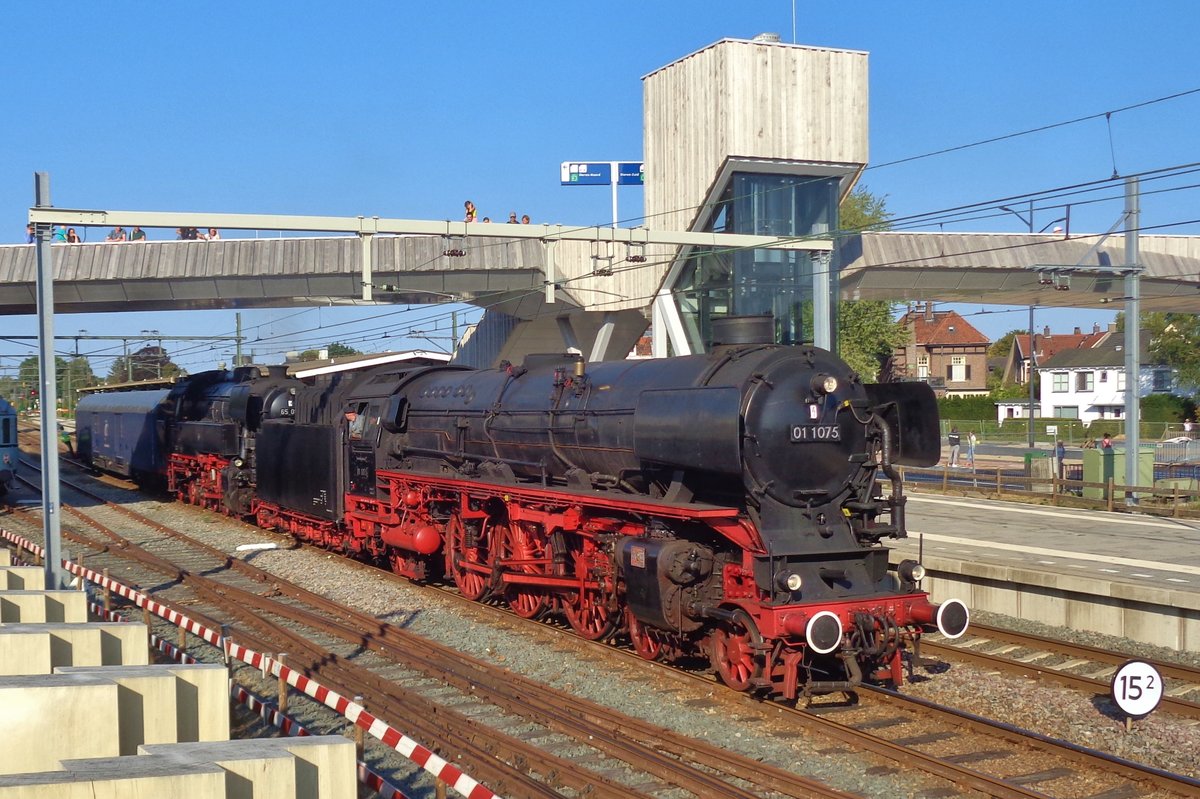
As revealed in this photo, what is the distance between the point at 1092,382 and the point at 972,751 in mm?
70819

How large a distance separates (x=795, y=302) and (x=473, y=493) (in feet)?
42.6

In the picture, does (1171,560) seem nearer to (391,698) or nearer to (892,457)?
(892,457)

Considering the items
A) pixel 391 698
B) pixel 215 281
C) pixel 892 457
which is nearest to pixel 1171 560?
pixel 892 457

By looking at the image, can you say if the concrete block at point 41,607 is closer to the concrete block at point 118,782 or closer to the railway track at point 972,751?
the concrete block at point 118,782

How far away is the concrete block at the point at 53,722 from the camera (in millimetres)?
5922

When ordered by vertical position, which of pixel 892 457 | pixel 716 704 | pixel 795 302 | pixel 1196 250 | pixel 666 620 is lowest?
pixel 716 704

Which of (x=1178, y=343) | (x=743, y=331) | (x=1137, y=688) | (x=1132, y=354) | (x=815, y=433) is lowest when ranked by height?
(x=1137, y=688)

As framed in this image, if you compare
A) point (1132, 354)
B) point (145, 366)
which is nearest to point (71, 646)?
point (1132, 354)

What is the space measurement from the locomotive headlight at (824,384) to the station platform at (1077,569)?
186 cm

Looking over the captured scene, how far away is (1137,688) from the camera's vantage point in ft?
31.3

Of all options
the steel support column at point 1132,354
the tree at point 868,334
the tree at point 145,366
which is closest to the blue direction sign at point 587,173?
the tree at point 868,334

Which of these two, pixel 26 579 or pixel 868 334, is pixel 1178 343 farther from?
pixel 26 579

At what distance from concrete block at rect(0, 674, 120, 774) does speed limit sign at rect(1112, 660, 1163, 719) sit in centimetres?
802

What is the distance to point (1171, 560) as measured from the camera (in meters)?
16.6
